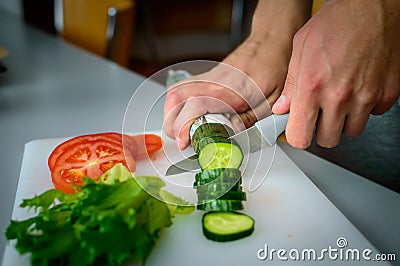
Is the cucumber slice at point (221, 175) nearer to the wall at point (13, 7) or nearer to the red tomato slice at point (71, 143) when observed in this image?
the red tomato slice at point (71, 143)

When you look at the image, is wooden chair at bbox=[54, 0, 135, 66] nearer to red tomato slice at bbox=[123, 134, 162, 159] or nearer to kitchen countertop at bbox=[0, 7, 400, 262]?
kitchen countertop at bbox=[0, 7, 400, 262]

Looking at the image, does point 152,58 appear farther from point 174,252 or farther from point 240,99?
point 174,252

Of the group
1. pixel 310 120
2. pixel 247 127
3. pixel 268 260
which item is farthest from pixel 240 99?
pixel 268 260

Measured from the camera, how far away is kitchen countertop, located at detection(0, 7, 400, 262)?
1040mm

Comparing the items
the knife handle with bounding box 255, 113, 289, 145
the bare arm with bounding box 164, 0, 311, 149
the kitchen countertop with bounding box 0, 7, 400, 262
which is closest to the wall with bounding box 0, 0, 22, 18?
the kitchen countertop with bounding box 0, 7, 400, 262

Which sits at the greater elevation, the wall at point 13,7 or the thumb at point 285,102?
the wall at point 13,7

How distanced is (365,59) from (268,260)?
0.35m

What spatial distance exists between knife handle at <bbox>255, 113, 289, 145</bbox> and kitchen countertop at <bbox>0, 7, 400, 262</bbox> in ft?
0.61

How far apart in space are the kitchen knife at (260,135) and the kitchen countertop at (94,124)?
175 mm

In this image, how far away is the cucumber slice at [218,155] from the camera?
3.15 feet

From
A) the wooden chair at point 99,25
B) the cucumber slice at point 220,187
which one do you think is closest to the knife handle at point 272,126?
the cucumber slice at point 220,187

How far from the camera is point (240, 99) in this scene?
1143 mm

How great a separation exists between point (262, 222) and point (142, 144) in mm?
311

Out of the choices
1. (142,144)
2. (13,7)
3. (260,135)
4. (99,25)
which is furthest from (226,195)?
(13,7)
